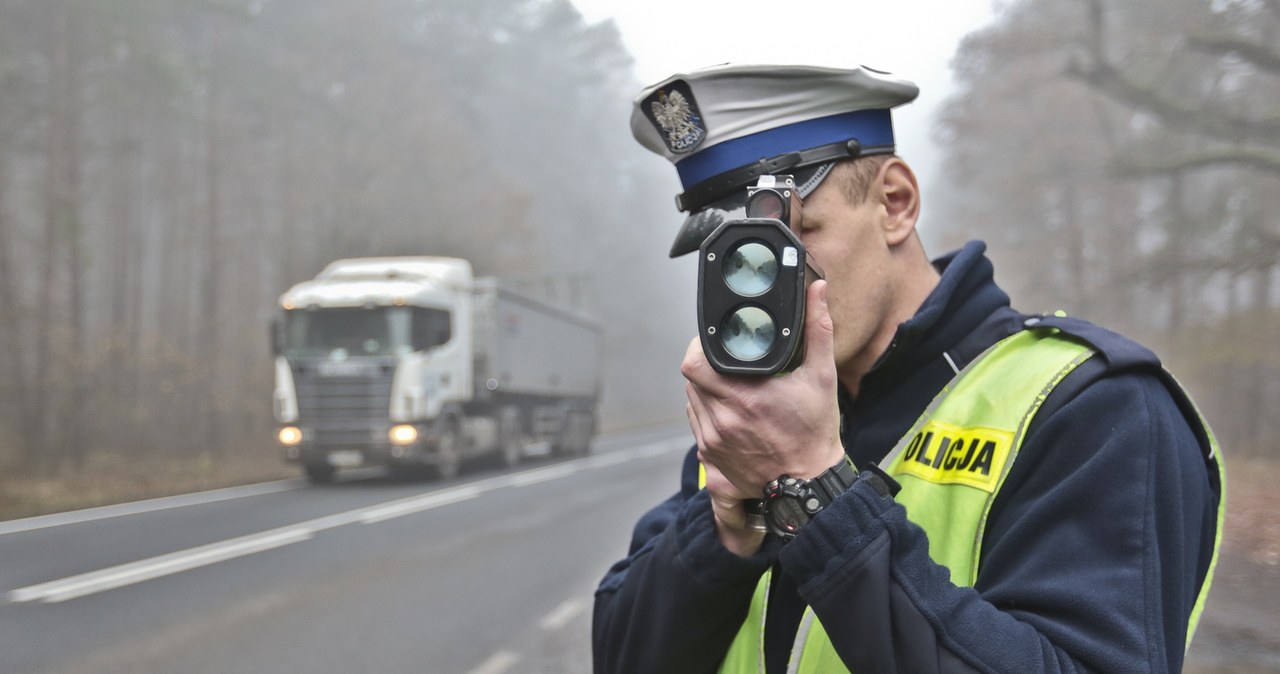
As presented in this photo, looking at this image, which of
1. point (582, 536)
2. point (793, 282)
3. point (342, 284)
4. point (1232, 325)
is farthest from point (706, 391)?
point (342, 284)

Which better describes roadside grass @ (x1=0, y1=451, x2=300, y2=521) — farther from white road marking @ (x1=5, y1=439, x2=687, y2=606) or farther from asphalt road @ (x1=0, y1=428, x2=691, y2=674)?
white road marking @ (x1=5, y1=439, x2=687, y2=606)

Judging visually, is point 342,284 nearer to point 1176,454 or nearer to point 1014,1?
point 1014,1

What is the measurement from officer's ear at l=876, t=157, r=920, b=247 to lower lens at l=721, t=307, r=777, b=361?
483mm

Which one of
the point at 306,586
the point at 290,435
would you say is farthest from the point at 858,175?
the point at 290,435

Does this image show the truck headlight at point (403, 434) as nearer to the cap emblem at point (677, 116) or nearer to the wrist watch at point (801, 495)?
the cap emblem at point (677, 116)

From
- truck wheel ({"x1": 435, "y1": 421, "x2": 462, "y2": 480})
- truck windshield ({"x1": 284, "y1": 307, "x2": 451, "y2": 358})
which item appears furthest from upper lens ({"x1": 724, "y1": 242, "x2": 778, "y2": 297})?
truck wheel ({"x1": 435, "y1": 421, "x2": 462, "y2": 480})

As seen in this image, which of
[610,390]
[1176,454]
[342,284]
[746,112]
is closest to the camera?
[1176,454]

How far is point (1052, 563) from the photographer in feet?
3.82

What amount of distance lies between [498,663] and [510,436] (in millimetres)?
12860

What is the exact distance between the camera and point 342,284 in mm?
14016

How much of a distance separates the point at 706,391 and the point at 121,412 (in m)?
11.4

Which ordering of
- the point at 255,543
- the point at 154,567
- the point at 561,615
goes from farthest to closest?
the point at 255,543, the point at 561,615, the point at 154,567

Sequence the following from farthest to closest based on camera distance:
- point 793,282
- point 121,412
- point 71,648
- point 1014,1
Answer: point 1014,1 → point 121,412 → point 71,648 → point 793,282

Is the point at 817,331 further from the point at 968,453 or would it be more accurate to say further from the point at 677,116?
the point at 677,116
